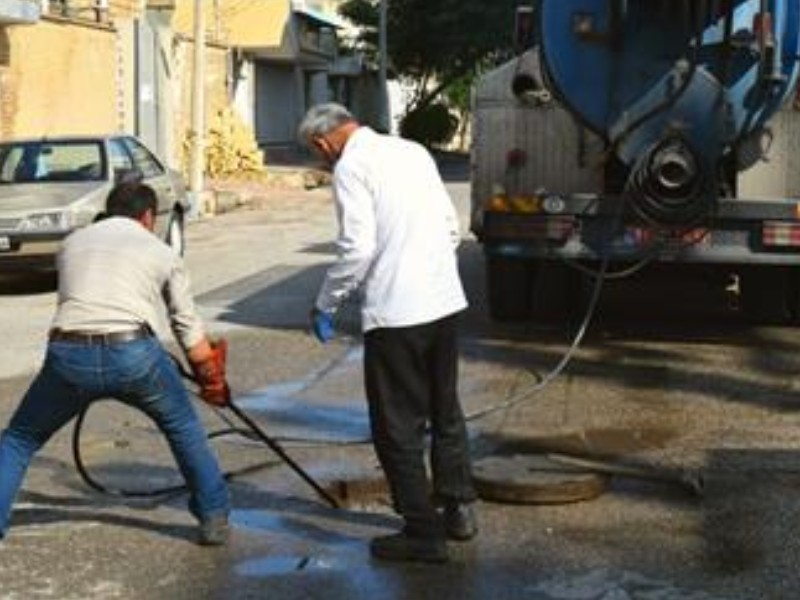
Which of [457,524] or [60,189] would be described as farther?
[60,189]

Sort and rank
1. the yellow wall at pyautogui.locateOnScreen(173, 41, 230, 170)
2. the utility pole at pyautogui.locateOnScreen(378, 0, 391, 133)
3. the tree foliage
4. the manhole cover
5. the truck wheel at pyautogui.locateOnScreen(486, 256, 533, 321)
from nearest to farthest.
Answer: the manhole cover
the truck wheel at pyautogui.locateOnScreen(486, 256, 533, 321)
the yellow wall at pyautogui.locateOnScreen(173, 41, 230, 170)
the utility pole at pyautogui.locateOnScreen(378, 0, 391, 133)
the tree foliage

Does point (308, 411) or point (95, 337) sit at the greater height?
point (95, 337)

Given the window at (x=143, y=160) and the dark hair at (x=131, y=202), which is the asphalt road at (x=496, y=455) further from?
the window at (x=143, y=160)

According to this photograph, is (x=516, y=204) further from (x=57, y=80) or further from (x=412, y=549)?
(x=57, y=80)

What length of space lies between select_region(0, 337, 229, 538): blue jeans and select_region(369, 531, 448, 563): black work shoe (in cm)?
71

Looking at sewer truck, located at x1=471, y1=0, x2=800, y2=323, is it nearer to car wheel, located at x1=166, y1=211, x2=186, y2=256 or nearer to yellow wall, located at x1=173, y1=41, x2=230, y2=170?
car wheel, located at x1=166, y1=211, x2=186, y2=256

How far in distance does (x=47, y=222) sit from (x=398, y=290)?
10.2 m

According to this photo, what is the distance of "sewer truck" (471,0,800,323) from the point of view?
10.3m

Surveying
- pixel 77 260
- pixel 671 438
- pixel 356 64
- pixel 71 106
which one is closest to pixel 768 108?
pixel 671 438

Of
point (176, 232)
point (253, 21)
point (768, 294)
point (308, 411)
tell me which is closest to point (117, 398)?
point (308, 411)

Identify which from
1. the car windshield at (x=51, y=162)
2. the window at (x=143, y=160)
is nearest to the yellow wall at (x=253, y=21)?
the window at (x=143, y=160)

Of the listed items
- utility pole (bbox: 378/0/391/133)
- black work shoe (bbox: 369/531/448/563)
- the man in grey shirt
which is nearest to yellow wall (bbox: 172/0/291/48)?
utility pole (bbox: 378/0/391/133)

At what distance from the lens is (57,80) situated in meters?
28.4

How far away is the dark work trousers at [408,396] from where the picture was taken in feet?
19.4
